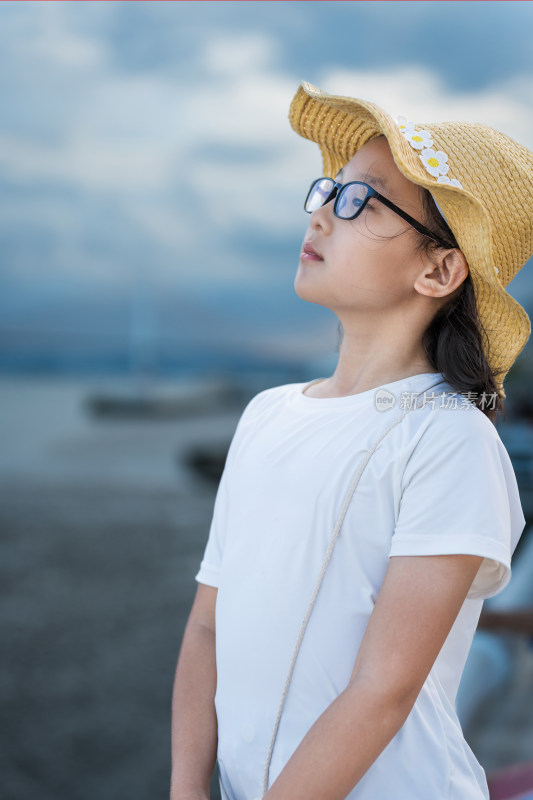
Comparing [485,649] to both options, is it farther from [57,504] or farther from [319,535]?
[57,504]

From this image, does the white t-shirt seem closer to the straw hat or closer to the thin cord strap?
the thin cord strap

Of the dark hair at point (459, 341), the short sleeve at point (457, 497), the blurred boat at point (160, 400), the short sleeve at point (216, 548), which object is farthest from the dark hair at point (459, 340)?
the blurred boat at point (160, 400)

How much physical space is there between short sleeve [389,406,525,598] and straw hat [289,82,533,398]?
0.20 meters

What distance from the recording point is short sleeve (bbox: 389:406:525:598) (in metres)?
0.95

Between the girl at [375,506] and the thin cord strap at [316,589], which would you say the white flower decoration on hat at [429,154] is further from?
the thin cord strap at [316,589]

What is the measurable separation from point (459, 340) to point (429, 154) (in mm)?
260

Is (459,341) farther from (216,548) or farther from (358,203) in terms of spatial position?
(216,548)

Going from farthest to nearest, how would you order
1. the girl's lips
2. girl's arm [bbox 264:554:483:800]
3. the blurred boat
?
the blurred boat
the girl's lips
girl's arm [bbox 264:554:483:800]

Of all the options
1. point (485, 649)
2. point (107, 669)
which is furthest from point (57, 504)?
point (485, 649)

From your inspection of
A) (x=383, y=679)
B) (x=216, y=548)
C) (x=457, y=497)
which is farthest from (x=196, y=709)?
(x=457, y=497)

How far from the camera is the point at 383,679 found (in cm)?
93

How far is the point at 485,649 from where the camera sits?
332 centimetres

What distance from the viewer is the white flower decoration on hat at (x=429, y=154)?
3.55 ft

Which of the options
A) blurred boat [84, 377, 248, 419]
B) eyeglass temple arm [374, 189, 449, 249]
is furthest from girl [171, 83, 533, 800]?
blurred boat [84, 377, 248, 419]
